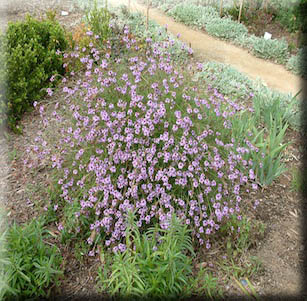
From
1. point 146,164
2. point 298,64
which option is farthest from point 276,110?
point 298,64

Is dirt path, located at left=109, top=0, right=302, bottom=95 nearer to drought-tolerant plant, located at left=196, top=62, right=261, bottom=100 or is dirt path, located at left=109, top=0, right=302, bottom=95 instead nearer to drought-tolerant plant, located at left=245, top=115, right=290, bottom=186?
drought-tolerant plant, located at left=196, top=62, right=261, bottom=100

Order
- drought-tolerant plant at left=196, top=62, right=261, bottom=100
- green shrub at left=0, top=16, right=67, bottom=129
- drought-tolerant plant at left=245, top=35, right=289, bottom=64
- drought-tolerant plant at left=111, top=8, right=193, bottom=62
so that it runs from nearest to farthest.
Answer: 1. green shrub at left=0, top=16, right=67, bottom=129
2. drought-tolerant plant at left=196, top=62, right=261, bottom=100
3. drought-tolerant plant at left=111, top=8, right=193, bottom=62
4. drought-tolerant plant at left=245, top=35, right=289, bottom=64

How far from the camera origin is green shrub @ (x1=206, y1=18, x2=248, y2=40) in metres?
7.28

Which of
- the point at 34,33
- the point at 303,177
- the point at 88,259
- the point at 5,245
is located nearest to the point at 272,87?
the point at 303,177

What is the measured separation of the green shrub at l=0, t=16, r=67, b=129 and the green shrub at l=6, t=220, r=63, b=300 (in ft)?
6.57

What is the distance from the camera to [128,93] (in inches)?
133

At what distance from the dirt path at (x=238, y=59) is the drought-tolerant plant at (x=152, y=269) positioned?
366cm

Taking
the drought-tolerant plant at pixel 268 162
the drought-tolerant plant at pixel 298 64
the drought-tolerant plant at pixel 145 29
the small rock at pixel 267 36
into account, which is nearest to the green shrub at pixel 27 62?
the drought-tolerant plant at pixel 145 29

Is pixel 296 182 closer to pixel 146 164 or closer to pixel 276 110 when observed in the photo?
pixel 276 110

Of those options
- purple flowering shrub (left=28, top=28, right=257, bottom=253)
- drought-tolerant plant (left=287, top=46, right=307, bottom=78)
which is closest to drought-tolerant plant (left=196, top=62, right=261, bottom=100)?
drought-tolerant plant (left=287, top=46, right=307, bottom=78)

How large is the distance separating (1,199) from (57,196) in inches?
23.8

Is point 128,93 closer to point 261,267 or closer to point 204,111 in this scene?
point 204,111

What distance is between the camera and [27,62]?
473 cm

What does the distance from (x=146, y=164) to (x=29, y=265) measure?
116cm
